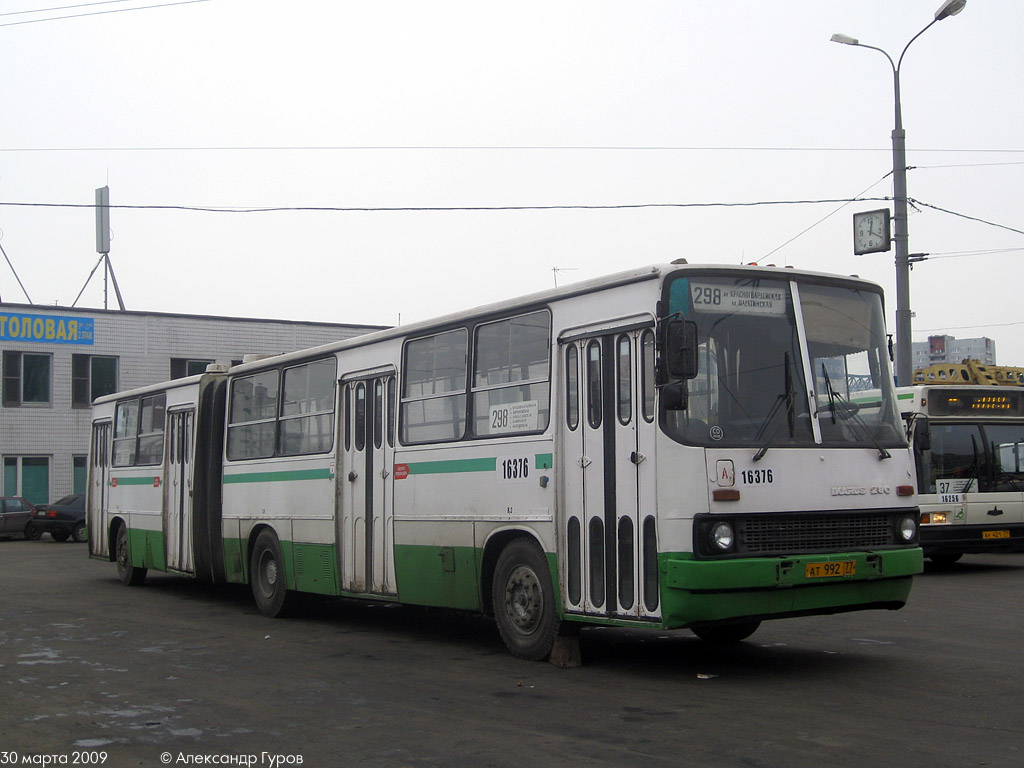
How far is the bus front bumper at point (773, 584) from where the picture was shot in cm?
855

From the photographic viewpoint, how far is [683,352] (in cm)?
854

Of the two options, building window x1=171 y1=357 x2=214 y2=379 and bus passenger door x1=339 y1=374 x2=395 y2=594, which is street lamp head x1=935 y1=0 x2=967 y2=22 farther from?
building window x1=171 y1=357 x2=214 y2=379

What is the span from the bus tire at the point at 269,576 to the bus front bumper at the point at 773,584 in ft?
23.0

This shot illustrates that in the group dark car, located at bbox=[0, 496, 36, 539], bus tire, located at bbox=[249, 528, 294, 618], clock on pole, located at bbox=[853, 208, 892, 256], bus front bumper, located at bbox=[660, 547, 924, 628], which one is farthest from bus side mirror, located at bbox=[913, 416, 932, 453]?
dark car, located at bbox=[0, 496, 36, 539]

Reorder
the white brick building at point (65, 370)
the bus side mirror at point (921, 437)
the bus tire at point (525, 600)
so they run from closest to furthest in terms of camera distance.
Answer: the bus tire at point (525, 600) < the bus side mirror at point (921, 437) < the white brick building at point (65, 370)

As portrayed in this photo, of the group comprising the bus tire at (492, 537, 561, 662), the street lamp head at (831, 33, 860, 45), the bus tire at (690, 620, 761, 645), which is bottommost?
the bus tire at (690, 620, 761, 645)

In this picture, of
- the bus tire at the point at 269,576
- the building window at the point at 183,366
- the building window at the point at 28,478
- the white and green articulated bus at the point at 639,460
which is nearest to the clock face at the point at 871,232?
the white and green articulated bus at the point at 639,460

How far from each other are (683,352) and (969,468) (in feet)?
39.6

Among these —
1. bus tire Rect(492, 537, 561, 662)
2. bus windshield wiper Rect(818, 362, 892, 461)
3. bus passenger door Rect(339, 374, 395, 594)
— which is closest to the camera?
bus windshield wiper Rect(818, 362, 892, 461)

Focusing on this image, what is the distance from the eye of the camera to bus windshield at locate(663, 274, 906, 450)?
8.95 metres

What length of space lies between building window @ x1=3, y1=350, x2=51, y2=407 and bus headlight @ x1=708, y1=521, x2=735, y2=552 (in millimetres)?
35446

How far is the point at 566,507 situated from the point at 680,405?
1.65m

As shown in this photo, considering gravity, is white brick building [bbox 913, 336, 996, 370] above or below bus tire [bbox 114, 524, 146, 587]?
above

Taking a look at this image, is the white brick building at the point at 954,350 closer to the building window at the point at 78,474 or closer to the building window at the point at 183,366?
the building window at the point at 183,366
